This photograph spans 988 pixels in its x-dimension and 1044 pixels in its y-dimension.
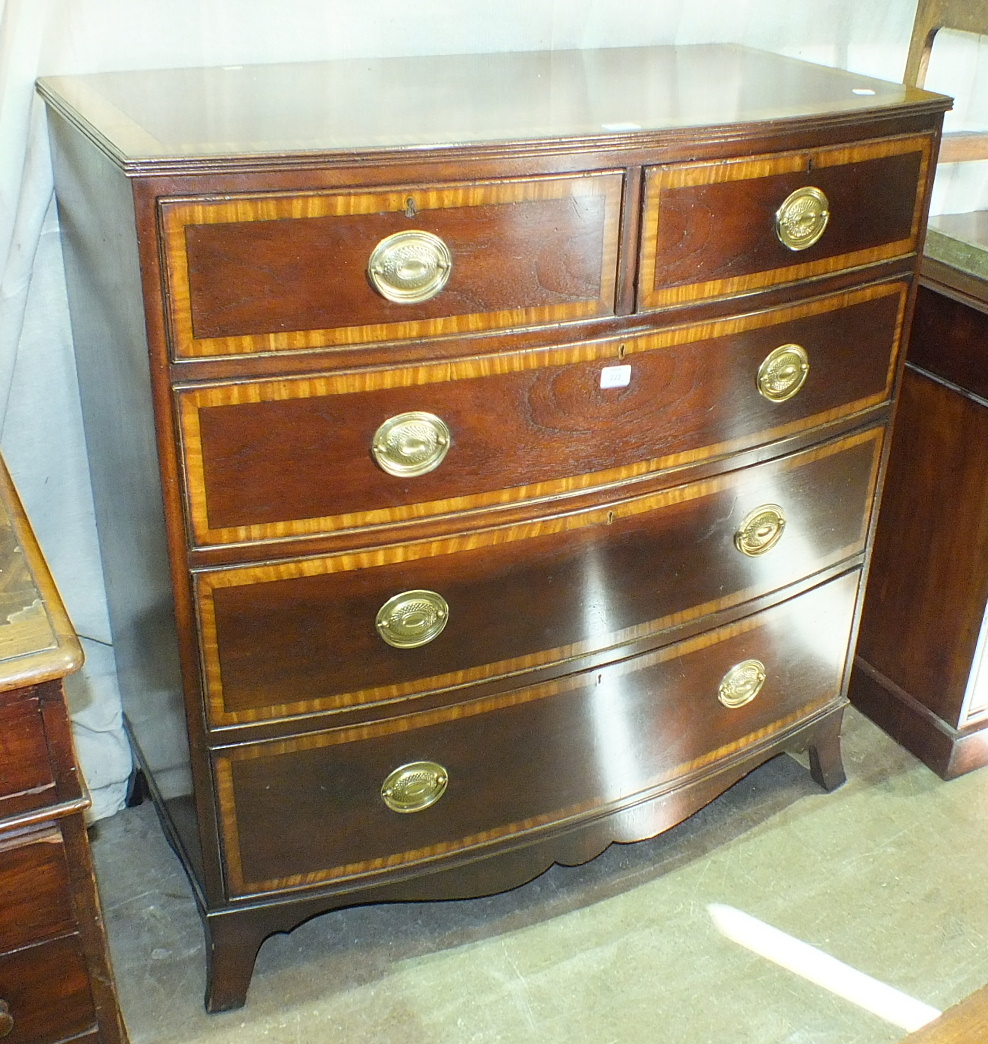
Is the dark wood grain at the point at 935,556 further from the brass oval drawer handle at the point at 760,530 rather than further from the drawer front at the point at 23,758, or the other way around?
the drawer front at the point at 23,758

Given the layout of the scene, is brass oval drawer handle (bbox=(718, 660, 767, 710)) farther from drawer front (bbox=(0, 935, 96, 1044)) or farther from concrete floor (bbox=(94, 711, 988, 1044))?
drawer front (bbox=(0, 935, 96, 1044))

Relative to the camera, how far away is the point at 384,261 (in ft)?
3.75

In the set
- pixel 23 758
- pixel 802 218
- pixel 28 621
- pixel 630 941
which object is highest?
pixel 802 218

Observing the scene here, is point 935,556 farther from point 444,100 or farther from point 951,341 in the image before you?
point 444,100

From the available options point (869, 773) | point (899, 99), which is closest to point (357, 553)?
point (899, 99)

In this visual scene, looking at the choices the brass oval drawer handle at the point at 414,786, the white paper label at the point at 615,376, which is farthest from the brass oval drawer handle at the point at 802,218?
the brass oval drawer handle at the point at 414,786

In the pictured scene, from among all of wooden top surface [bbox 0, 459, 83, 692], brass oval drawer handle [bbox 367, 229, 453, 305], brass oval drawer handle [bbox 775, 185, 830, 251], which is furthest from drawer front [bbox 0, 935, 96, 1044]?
brass oval drawer handle [bbox 775, 185, 830, 251]

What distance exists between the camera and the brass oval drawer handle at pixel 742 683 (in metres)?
1.64

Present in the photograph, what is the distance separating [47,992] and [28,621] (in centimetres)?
37

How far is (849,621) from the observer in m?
1.77

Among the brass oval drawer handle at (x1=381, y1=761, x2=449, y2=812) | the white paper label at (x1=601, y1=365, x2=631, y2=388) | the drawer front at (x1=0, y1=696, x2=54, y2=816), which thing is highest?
the white paper label at (x1=601, y1=365, x2=631, y2=388)

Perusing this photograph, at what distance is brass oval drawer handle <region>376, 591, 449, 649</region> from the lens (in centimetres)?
133

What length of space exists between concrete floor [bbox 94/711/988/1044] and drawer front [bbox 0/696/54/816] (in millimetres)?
672

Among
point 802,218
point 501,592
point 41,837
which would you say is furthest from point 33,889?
point 802,218
